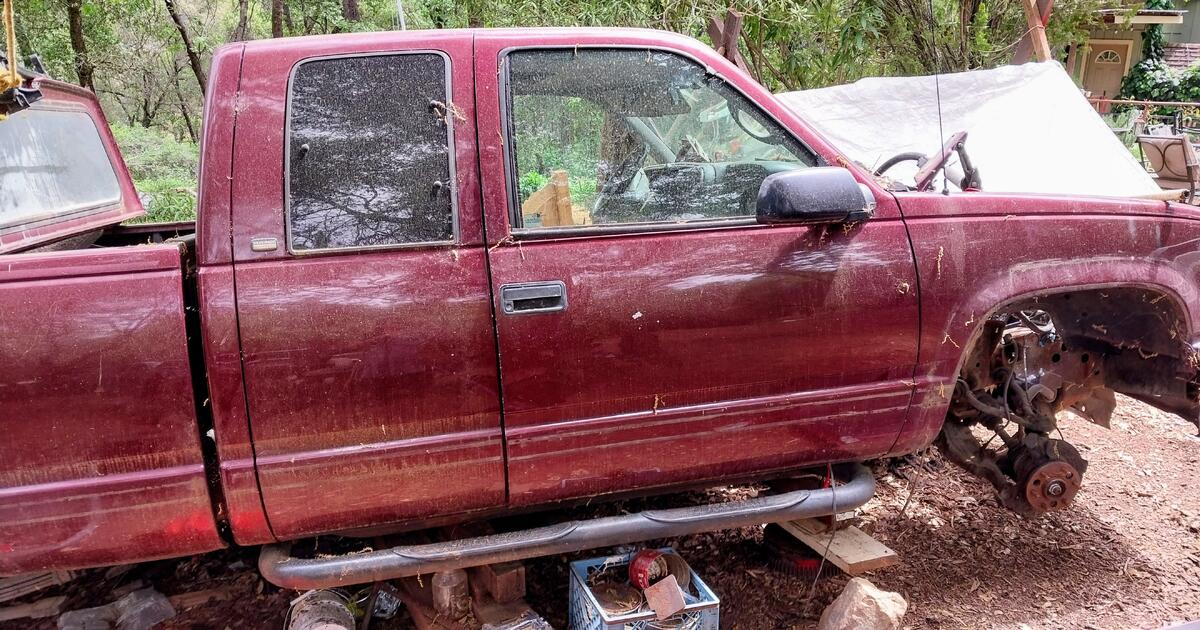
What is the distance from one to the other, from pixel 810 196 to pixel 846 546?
58.6 inches

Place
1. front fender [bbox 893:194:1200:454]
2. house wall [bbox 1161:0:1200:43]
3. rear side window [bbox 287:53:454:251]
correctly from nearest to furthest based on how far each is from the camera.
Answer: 1. rear side window [bbox 287:53:454:251]
2. front fender [bbox 893:194:1200:454]
3. house wall [bbox 1161:0:1200:43]

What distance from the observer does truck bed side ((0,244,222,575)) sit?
2.13 metres

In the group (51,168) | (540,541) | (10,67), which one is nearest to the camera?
(10,67)

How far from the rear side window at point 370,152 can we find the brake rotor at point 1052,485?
248 centimetres

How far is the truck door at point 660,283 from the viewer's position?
7.96ft

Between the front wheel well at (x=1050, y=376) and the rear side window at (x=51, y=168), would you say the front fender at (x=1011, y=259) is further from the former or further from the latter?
the rear side window at (x=51, y=168)

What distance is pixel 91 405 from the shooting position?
2.17 meters

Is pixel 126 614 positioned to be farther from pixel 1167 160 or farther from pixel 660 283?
pixel 1167 160

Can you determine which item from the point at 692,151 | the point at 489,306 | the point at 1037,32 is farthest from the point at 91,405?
the point at 1037,32

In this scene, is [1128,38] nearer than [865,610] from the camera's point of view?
No

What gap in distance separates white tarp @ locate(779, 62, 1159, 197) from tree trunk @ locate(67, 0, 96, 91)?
12.5m

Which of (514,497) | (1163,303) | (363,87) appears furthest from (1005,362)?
(363,87)

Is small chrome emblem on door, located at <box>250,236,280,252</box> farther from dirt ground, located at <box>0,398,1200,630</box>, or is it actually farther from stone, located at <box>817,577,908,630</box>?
stone, located at <box>817,577,908,630</box>

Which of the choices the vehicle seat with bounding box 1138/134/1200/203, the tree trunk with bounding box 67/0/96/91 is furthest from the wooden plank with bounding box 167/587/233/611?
the tree trunk with bounding box 67/0/96/91
